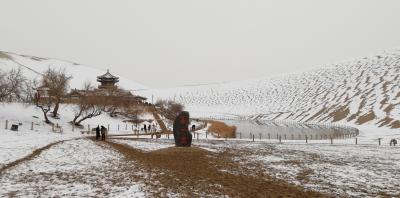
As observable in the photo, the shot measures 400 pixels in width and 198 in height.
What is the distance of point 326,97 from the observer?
137125 mm

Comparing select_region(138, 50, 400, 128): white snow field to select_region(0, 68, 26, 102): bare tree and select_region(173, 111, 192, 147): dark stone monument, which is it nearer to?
select_region(173, 111, 192, 147): dark stone monument

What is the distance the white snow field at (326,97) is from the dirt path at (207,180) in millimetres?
67166

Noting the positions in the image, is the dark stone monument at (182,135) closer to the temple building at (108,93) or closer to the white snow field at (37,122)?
the white snow field at (37,122)

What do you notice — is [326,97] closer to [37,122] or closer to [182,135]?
[37,122]

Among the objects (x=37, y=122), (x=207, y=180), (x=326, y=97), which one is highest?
(x=326, y=97)

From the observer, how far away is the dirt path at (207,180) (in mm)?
12695

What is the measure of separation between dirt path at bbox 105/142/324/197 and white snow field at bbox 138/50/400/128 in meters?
67.2

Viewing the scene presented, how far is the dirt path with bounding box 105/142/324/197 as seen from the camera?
12695 millimetres

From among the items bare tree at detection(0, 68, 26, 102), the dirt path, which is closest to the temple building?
bare tree at detection(0, 68, 26, 102)

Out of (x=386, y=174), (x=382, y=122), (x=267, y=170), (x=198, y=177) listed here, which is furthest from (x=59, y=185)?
(x=382, y=122)

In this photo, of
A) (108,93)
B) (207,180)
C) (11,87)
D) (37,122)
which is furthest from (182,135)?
(108,93)

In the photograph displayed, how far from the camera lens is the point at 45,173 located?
16062 millimetres

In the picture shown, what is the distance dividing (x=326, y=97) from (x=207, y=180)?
430ft

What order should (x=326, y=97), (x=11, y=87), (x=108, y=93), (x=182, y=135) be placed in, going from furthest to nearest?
(x=326, y=97) < (x=108, y=93) < (x=11, y=87) < (x=182, y=135)
